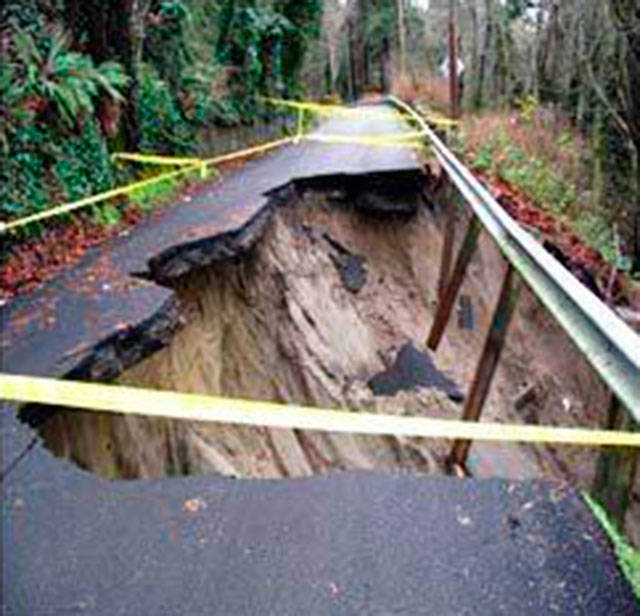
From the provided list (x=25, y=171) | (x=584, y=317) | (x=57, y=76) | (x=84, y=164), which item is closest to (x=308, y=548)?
(x=584, y=317)

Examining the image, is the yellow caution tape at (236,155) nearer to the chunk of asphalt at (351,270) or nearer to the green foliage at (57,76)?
the chunk of asphalt at (351,270)

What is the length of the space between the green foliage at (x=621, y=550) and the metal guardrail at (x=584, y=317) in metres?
0.67

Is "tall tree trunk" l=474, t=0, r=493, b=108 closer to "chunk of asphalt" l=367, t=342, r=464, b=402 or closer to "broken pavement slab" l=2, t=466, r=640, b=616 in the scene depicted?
"chunk of asphalt" l=367, t=342, r=464, b=402

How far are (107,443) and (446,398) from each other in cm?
541

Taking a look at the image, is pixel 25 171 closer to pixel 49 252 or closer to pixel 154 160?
pixel 49 252

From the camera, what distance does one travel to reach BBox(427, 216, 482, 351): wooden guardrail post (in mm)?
7262

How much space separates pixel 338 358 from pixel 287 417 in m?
6.34

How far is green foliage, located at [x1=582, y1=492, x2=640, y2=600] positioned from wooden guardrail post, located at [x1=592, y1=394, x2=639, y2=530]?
2.2 inches

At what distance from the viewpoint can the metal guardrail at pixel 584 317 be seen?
2.65 m

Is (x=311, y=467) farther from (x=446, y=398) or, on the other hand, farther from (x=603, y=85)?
(x=603, y=85)

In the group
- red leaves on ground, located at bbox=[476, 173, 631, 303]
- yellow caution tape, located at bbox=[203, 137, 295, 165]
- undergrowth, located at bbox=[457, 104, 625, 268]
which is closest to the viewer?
red leaves on ground, located at bbox=[476, 173, 631, 303]

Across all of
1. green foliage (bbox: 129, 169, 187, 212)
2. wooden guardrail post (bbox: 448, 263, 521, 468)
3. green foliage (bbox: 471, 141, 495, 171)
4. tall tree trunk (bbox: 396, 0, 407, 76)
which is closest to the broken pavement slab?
wooden guardrail post (bbox: 448, 263, 521, 468)

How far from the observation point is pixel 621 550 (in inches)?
113

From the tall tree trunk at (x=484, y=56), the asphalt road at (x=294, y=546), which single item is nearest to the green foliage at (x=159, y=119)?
the asphalt road at (x=294, y=546)
